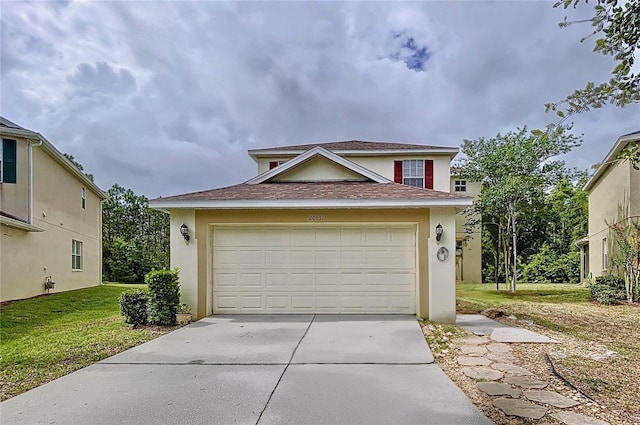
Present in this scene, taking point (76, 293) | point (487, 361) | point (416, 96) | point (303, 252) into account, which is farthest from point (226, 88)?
point (487, 361)

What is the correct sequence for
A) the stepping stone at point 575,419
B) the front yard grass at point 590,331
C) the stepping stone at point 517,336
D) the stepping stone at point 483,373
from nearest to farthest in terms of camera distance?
the stepping stone at point 575,419 → the front yard grass at point 590,331 → the stepping stone at point 483,373 → the stepping stone at point 517,336

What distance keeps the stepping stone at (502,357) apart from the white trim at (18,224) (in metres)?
12.7

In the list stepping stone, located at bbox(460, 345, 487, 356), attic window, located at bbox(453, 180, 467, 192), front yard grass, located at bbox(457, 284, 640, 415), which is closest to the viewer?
front yard grass, located at bbox(457, 284, 640, 415)

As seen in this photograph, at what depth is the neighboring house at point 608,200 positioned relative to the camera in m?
14.0

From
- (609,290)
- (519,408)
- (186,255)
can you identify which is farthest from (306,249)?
(609,290)

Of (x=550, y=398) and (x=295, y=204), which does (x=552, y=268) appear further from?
(x=550, y=398)

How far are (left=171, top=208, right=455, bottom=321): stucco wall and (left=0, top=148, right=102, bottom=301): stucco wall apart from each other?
6.78m

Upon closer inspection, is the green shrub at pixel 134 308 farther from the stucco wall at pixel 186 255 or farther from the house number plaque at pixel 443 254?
the house number plaque at pixel 443 254

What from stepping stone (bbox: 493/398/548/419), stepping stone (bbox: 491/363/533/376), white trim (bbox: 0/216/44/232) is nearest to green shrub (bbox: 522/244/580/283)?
stepping stone (bbox: 491/363/533/376)

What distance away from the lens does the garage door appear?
9609 mm

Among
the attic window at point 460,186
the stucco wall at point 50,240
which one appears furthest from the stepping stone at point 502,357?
the attic window at point 460,186

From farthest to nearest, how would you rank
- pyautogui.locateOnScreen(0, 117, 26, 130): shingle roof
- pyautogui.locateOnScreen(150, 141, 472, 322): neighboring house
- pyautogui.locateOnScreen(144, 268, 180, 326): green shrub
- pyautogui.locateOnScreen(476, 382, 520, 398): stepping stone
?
pyautogui.locateOnScreen(0, 117, 26, 130): shingle roof < pyautogui.locateOnScreen(150, 141, 472, 322): neighboring house < pyautogui.locateOnScreen(144, 268, 180, 326): green shrub < pyautogui.locateOnScreen(476, 382, 520, 398): stepping stone

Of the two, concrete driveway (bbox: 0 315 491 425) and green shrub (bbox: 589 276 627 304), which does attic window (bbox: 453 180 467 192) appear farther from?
concrete driveway (bbox: 0 315 491 425)

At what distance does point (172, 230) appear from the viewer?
9570mm
